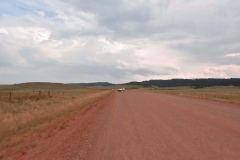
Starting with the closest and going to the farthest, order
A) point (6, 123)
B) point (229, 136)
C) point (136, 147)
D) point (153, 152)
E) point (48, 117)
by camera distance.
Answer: point (153, 152), point (136, 147), point (229, 136), point (6, 123), point (48, 117)

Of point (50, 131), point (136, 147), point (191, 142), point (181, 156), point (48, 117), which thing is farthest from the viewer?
point (48, 117)

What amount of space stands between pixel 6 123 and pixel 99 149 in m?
7.69

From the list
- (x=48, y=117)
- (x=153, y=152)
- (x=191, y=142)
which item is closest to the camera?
(x=153, y=152)

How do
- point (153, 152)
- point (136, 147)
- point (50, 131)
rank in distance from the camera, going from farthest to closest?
point (50, 131) < point (136, 147) < point (153, 152)

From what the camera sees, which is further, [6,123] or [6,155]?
[6,123]

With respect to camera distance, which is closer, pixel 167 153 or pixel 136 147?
pixel 167 153

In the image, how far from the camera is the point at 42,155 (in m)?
7.24

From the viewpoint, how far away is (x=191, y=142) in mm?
8289

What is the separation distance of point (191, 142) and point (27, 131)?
7.11 m

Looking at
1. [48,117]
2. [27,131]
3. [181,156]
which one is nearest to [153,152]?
[181,156]

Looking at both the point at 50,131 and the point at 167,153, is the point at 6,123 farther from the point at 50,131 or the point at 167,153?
the point at 167,153

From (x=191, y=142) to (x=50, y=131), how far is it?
6076 mm

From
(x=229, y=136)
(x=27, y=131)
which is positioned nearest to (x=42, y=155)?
(x=27, y=131)

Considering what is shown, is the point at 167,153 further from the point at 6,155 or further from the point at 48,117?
the point at 48,117
